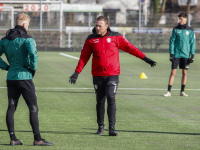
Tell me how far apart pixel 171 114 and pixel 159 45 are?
24.5m

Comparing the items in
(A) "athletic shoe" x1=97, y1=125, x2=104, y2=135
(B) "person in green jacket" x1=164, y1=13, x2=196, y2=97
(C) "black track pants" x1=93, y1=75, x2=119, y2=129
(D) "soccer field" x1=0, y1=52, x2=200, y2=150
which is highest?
(B) "person in green jacket" x1=164, y1=13, x2=196, y2=97

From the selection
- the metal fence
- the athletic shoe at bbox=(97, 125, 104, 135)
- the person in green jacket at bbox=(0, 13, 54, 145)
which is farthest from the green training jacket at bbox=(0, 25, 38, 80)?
the metal fence

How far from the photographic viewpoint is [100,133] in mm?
7148

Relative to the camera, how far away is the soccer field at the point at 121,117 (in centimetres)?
658

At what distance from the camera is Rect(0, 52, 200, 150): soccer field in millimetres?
6578

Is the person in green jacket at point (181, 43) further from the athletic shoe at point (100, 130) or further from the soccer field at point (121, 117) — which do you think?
the athletic shoe at point (100, 130)

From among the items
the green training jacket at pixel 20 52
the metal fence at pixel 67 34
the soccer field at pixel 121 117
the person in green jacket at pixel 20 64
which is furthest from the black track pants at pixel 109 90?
the metal fence at pixel 67 34

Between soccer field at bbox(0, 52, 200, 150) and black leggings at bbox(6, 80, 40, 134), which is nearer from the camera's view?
black leggings at bbox(6, 80, 40, 134)

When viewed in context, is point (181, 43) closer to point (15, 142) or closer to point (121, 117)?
point (121, 117)

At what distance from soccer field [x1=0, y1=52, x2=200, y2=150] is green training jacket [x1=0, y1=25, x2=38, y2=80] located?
970 millimetres

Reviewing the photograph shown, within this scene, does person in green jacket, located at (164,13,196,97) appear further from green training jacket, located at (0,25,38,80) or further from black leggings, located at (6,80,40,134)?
green training jacket, located at (0,25,38,80)

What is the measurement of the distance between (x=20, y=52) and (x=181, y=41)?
20.2 ft

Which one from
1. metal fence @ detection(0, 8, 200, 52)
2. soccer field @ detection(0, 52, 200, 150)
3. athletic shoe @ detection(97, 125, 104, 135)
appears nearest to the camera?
soccer field @ detection(0, 52, 200, 150)

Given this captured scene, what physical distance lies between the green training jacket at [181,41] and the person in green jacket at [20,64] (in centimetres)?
585
